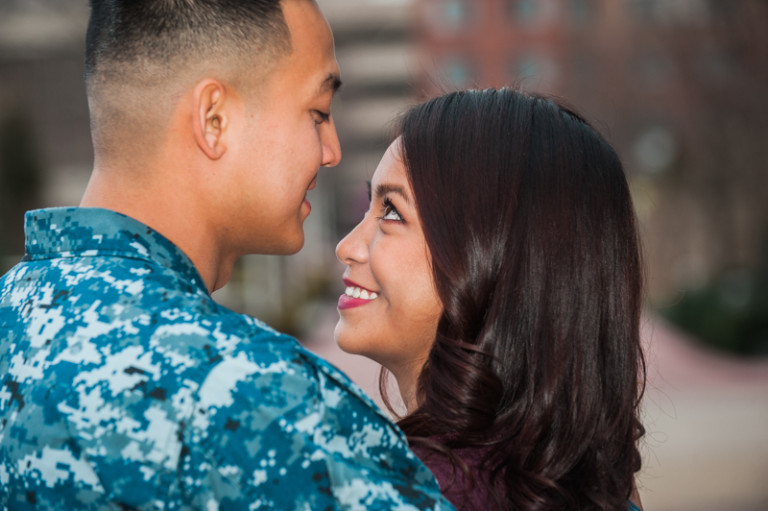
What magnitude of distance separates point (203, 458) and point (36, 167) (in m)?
17.9

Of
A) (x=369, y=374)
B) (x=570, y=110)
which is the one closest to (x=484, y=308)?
(x=570, y=110)

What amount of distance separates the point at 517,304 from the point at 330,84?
73 centimetres

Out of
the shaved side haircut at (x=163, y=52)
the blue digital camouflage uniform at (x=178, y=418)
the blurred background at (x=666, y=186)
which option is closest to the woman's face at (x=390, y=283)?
the blurred background at (x=666, y=186)

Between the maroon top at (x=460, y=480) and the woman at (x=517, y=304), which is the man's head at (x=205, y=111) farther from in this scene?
the maroon top at (x=460, y=480)

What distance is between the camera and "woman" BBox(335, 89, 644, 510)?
212cm

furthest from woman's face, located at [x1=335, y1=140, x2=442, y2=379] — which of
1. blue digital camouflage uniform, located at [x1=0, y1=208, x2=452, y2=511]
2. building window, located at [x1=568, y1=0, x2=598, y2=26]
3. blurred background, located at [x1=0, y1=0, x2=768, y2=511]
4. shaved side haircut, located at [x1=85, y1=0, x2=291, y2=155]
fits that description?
building window, located at [x1=568, y1=0, x2=598, y2=26]

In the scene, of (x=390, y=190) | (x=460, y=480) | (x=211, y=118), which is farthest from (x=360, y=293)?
(x=211, y=118)

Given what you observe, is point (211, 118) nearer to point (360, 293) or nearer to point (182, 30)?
point (182, 30)

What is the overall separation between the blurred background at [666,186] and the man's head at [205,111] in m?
0.56

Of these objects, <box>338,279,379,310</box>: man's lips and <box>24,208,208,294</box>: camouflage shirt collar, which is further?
<box>338,279,379,310</box>: man's lips

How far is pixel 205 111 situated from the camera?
1.75m

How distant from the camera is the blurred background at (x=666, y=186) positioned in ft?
26.5

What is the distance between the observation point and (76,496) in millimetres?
1377

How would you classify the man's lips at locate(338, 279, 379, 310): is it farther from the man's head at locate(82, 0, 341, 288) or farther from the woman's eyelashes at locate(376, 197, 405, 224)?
the man's head at locate(82, 0, 341, 288)
